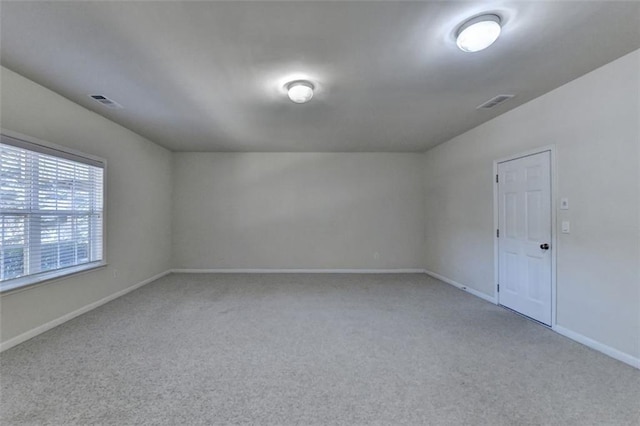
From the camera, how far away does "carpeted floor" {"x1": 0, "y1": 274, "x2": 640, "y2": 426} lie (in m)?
1.73

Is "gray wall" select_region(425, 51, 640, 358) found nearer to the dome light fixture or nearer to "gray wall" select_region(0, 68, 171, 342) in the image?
the dome light fixture

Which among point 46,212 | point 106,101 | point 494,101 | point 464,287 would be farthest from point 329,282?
point 106,101

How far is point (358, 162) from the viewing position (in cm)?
598

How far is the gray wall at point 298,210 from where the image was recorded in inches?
230

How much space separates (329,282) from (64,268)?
3667 mm

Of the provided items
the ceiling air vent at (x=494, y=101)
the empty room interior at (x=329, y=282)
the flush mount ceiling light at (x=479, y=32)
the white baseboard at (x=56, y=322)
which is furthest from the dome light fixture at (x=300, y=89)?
the white baseboard at (x=56, y=322)

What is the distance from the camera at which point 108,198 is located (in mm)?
3959

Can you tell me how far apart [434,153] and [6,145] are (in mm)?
5970

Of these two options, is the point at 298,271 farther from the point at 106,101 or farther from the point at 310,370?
the point at 106,101

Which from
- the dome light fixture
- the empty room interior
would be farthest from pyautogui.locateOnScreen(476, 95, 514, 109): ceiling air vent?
the dome light fixture

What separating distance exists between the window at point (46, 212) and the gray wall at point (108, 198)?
152 millimetres

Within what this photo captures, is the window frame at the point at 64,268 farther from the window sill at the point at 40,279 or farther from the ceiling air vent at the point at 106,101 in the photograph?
the ceiling air vent at the point at 106,101

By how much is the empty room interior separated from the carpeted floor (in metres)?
0.02

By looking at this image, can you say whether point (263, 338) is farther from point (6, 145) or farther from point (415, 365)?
point (6, 145)
